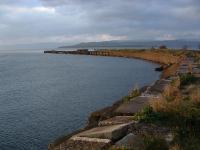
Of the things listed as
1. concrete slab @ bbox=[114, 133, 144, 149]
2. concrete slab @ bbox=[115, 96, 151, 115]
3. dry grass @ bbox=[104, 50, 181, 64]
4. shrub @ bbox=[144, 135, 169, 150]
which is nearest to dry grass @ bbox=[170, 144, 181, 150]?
shrub @ bbox=[144, 135, 169, 150]

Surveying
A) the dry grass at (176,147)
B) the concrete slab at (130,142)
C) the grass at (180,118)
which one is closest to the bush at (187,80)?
the grass at (180,118)

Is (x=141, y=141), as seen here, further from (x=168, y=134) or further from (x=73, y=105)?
(x=73, y=105)

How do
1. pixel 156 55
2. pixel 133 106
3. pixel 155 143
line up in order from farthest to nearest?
pixel 156 55 < pixel 133 106 < pixel 155 143

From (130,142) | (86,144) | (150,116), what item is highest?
(150,116)

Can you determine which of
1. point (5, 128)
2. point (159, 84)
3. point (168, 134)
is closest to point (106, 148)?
point (168, 134)

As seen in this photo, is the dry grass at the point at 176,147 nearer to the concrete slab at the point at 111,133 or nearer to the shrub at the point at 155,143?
the shrub at the point at 155,143

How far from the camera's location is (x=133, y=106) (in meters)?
15.6

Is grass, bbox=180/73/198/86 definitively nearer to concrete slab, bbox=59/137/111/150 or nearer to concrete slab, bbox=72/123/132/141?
concrete slab, bbox=72/123/132/141

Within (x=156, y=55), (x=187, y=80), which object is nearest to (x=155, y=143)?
(x=187, y=80)

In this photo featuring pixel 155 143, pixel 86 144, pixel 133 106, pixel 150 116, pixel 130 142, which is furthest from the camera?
pixel 133 106

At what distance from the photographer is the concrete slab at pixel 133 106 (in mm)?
14605

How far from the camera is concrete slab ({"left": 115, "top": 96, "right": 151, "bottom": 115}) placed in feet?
47.9

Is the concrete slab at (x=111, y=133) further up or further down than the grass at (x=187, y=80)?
further down

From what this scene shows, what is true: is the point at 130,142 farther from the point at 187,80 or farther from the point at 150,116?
the point at 187,80
